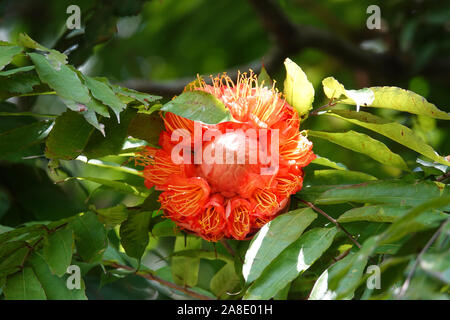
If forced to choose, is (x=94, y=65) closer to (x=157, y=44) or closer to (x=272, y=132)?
(x=157, y=44)

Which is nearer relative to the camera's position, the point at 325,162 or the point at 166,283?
the point at 325,162

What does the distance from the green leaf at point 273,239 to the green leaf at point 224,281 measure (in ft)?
1.35

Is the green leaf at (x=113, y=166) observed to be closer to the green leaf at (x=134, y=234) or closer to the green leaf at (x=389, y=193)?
the green leaf at (x=134, y=234)

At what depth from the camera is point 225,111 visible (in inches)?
41.4

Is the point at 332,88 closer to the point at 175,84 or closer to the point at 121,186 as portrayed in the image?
the point at 121,186

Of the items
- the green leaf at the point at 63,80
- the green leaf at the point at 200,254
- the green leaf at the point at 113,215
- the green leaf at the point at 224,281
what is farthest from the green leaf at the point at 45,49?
the green leaf at the point at 224,281

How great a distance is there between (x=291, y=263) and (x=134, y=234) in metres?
0.38

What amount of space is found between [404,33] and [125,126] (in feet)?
5.43

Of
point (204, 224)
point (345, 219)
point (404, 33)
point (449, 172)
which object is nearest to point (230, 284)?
point (204, 224)

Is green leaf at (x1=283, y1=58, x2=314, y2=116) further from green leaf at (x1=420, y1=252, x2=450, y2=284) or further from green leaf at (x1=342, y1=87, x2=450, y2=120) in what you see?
green leaf at (x1=420, y1=252, x2=450, y2=284)

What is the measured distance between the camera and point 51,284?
1.19 meters

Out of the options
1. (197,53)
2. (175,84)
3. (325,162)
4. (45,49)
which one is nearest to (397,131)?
(325,162)

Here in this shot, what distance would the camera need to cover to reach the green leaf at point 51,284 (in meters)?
1.17
